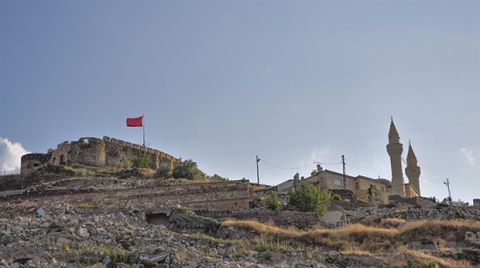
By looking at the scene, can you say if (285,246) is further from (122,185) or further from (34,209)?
(122,185)

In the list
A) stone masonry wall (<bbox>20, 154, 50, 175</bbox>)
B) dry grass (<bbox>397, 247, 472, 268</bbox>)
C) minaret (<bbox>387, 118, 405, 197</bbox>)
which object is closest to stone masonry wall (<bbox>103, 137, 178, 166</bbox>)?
stone masonry wall (<bbox>20, 154, 50, 175</bbox>)

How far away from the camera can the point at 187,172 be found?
36.3 metres

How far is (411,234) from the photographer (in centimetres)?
2111

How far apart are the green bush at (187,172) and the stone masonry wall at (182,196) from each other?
7153mm

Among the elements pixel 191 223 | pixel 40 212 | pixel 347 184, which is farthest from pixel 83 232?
pixel 347 184

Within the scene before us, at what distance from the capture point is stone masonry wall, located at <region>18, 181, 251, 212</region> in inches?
1102

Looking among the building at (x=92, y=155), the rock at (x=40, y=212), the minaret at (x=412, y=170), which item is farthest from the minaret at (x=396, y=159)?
the rock at (x=40, y=212)

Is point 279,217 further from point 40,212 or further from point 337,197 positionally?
point 337,197

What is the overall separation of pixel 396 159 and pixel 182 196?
20809mm

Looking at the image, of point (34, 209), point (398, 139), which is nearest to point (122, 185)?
point (34, 209)

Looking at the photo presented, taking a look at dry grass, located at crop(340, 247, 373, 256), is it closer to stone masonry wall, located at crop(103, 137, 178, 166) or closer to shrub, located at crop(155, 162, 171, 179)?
shrub, located at crop(155, 162, 171, 179)

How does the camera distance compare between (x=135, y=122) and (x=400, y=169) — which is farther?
(x=400, y=169)

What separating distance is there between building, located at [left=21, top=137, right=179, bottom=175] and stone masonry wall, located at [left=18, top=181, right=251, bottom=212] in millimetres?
11201

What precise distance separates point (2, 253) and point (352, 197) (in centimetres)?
2210
